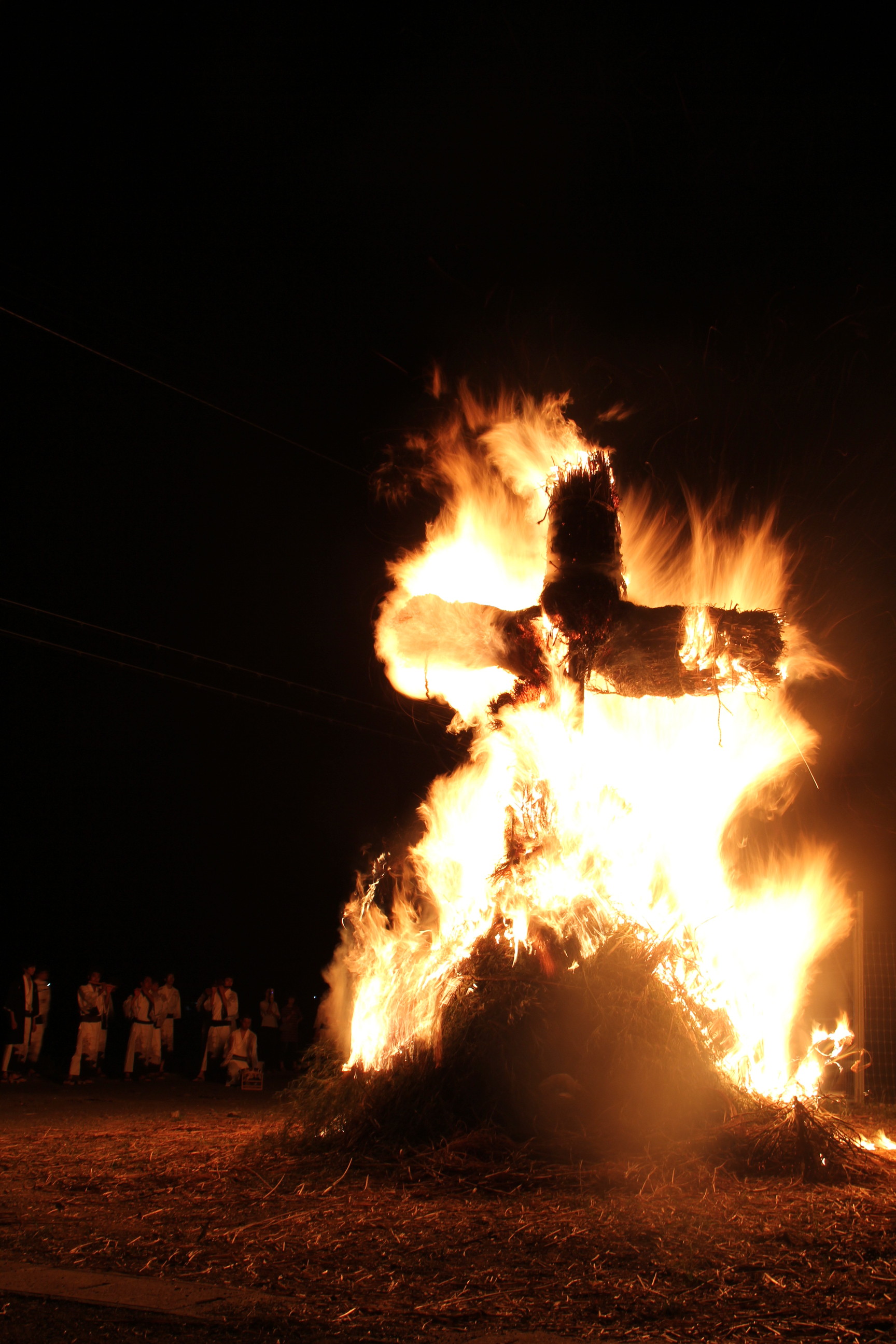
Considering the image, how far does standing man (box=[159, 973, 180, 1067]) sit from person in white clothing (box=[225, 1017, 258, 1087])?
1.46 metres

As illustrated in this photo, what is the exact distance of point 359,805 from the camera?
90.1 ft

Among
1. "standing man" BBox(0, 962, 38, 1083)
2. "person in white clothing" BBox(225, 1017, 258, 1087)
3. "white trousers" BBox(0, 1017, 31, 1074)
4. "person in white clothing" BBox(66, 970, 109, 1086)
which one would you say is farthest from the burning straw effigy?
"white trousers" BBox(0, 1017, 31, 1074)

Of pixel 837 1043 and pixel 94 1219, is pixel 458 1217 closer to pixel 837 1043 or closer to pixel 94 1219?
pixel 94 1219

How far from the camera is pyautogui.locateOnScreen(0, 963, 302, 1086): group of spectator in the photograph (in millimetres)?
14508

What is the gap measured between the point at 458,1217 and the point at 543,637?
4997 mm

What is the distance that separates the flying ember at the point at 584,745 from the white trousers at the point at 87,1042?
19.5 feet

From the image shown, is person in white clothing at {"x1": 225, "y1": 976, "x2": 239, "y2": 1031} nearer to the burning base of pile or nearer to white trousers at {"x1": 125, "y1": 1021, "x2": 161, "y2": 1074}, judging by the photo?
white trousers at {"x1": 125, "y1": 1021, "x2": 161, "y2": 1074}

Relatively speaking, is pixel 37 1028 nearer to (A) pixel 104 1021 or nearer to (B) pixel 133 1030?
(A) pixel 104 1021

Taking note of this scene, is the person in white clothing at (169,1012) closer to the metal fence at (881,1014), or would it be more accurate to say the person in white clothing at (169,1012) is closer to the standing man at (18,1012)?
the standing man at (18,1012)

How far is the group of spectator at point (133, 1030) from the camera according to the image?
14508mm

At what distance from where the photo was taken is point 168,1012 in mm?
17406

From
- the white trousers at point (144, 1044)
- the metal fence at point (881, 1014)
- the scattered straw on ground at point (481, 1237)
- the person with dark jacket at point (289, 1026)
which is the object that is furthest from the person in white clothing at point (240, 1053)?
the metal fence at point (881, 1014)

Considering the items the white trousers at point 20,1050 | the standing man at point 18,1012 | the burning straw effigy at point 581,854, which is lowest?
the white trousers at point 20,1050

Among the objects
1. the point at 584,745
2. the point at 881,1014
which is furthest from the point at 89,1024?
the point at 881,1014
